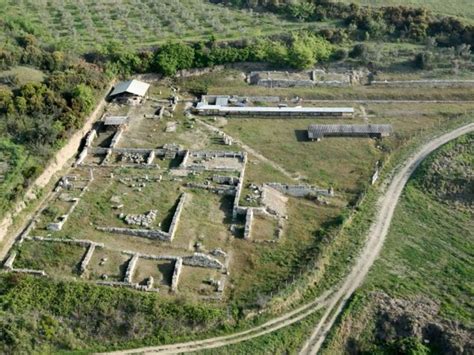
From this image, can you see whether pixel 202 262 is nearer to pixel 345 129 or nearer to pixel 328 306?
pixel 328 306

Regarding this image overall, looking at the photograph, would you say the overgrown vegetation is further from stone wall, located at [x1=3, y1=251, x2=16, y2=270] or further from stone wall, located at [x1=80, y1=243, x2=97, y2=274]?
stone wall, located at [x1=80, y1=243, x2=97, y2=274]

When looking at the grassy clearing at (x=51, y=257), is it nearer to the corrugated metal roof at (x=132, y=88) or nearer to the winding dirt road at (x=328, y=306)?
the winding dirt road at (x=328, y=306)

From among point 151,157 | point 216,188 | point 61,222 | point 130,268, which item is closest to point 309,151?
point 216,188

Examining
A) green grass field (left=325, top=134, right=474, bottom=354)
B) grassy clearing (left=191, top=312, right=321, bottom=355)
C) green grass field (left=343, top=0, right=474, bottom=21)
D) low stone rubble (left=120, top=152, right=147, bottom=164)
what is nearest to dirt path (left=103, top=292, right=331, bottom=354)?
grassy clearing (left=191, top=312, right=321, bottom=355)

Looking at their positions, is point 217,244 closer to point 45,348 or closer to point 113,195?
point 113,195

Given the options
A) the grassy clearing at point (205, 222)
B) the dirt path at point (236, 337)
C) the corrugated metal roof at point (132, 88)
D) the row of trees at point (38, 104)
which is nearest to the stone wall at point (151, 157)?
the grassy clearing at point (205, 222)

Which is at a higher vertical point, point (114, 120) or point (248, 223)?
point (114, 120)
